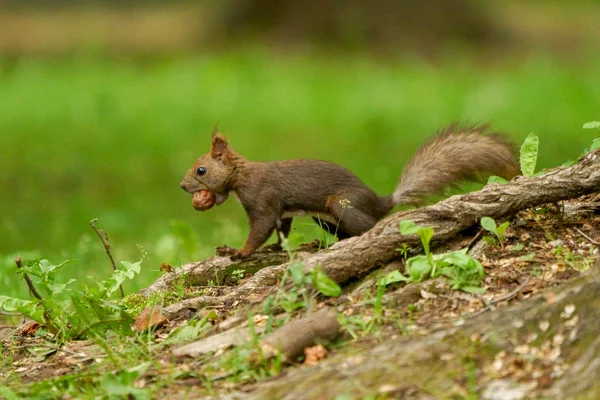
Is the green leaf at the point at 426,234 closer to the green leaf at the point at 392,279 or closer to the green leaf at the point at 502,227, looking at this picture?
the green leaf at the point at 392,279

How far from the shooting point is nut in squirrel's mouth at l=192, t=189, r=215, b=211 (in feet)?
20.2

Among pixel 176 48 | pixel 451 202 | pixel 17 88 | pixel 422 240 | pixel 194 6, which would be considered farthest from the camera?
pixel 194 6

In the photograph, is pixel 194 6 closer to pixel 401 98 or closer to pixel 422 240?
pixel 401 98

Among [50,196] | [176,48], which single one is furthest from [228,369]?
[176,48]

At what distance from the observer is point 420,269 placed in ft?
13.3

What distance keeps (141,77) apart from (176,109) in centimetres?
291

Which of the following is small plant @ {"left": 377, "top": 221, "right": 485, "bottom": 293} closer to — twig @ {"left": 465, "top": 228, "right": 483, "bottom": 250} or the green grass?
twig @ {"left": 465, "top": 228, "right": 483, "bottom": 250}

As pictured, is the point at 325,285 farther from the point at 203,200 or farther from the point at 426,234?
the point at 203,200

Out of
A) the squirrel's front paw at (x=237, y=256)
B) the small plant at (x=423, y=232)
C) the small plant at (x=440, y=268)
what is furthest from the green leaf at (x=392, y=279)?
the squirrel's front paw at (x=237, y=256)

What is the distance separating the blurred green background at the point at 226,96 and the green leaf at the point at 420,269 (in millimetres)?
1550

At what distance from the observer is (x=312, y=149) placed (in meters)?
12.3

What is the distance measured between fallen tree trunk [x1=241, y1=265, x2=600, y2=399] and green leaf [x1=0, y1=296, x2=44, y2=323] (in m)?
1.37

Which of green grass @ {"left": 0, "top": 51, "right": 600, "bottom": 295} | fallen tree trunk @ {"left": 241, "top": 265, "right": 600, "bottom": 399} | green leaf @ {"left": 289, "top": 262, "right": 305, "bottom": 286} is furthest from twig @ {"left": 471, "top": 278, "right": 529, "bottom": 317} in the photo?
green grass @ {"left": 0, "top": 51, "right": 600, "bottom": 295}

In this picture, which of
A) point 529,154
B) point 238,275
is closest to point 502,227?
point 529,154
